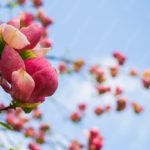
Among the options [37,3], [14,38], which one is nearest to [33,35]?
[14,38]

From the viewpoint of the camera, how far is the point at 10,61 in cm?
139

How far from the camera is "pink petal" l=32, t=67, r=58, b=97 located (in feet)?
4.73

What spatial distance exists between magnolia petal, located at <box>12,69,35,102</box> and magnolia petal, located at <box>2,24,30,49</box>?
9 centimetres

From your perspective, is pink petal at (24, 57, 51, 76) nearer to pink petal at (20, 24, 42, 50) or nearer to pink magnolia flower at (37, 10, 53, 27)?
pink petal at (20, 24, 42, 50)

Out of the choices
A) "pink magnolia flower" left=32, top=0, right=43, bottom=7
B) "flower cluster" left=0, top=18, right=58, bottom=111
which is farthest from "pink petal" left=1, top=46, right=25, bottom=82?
"pink magnolia flower" left=32, top=0, right=43, bottom=7

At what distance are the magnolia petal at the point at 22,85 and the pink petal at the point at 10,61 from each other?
0.07 feet

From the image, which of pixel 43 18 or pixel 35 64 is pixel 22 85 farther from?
pixel 43 18

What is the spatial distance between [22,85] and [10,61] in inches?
3.6

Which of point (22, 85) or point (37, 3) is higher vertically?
point (22, 85)

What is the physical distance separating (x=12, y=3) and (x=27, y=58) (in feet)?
15.1

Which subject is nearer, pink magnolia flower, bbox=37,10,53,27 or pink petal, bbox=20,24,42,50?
pink petal, bbox=20,24,42,50

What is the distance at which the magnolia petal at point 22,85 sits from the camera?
1392 mm

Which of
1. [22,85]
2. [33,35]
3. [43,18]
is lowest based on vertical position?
[43,18]

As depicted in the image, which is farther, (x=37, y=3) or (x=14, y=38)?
(x=37, y=3)
